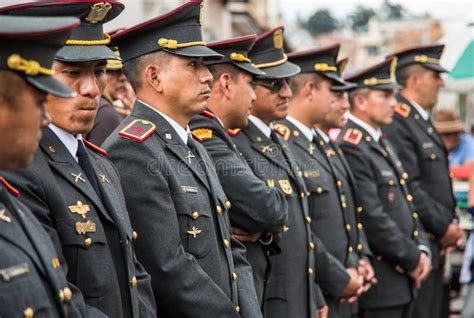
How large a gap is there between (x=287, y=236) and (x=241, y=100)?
0.95 meters

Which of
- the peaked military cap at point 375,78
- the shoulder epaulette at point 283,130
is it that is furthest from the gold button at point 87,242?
the peaked military cap at point 375,78

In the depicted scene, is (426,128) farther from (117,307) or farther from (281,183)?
(117,307)

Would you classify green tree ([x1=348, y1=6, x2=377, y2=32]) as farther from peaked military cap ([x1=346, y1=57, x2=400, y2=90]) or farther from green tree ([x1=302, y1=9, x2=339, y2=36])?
peaked military cap ([x1=346, y1=57, x2=400, y2=90])

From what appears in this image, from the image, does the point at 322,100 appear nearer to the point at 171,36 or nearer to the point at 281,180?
the point at 281,180

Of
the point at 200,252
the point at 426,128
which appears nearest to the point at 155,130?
the point at 200,252

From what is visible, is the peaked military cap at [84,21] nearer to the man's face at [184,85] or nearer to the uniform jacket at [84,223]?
the uniform jacket at [84,223]

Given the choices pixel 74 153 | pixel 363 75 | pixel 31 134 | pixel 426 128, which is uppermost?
pixel 31 134

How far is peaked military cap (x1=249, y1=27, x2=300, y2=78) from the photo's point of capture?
20.6ft

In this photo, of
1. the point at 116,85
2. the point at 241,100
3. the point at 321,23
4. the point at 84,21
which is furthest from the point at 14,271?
the point at 321,23

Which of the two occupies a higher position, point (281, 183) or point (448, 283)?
point (281, 183)

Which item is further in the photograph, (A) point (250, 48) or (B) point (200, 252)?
(A) point (250, 48)

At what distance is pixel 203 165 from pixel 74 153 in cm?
105

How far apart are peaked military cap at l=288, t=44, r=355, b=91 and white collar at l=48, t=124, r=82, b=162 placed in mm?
3588

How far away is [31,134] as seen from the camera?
9.96 ft
